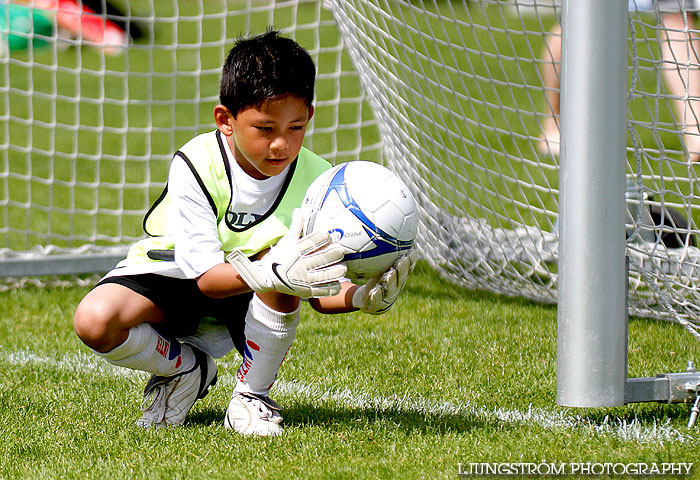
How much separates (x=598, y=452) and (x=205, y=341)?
1.21 m

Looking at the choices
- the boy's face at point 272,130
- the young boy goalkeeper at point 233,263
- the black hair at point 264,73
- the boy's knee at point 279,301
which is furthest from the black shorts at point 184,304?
the black hair at point 264,73

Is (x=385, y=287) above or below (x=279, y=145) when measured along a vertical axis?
below

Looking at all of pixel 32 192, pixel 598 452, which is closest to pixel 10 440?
pixel 598 452

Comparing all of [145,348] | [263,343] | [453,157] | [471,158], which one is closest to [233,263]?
[263,343]

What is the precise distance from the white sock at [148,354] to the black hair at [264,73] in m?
0.67

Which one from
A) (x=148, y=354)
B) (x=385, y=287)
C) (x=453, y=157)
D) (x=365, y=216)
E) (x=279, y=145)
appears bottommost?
(x=453, y=157)

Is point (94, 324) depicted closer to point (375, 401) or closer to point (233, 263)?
point (233, 263)

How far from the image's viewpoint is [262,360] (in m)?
2.69

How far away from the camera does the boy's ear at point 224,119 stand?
2668 millimetres

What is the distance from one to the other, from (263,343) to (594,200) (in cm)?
97

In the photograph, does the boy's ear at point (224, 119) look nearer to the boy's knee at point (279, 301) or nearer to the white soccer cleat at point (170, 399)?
the boy's knee at point (279, 301)

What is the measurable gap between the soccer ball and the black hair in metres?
0.28

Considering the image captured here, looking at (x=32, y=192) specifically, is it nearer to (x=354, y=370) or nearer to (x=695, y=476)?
(x=354, y=370)

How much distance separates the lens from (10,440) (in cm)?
265
